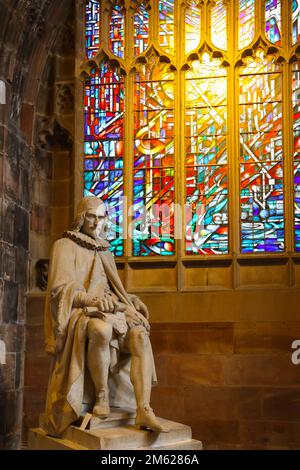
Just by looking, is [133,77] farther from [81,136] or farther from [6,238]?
[6,238]

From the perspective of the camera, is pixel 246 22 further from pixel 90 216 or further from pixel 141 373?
pixel 141 373

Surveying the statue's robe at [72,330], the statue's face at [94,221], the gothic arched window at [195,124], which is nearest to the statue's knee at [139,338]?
the statue's robe at [72,330]

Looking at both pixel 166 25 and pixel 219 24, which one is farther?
pixel 166 25

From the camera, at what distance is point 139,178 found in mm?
8508

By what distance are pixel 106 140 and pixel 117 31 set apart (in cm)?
127

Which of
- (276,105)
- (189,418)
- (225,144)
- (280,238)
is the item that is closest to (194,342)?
(189,418)

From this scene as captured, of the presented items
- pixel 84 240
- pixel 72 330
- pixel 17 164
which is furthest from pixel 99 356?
pixel 17 164

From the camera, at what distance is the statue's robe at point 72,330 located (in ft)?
17.0

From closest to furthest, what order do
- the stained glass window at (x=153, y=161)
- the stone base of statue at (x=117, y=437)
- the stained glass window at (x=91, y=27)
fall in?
the stone base of statue at (x=117, y=437)
the stained glass window at (x=153, y=161)
the stained glass window at (x=91, y=27)

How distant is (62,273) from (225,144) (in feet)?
11.2

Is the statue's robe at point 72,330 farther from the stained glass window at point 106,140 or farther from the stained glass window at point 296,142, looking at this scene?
the stained glass window at point 296,142

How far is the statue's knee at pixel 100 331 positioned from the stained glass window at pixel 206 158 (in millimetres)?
3170

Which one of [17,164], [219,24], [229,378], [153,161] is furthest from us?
[219,24]

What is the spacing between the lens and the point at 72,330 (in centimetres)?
530
